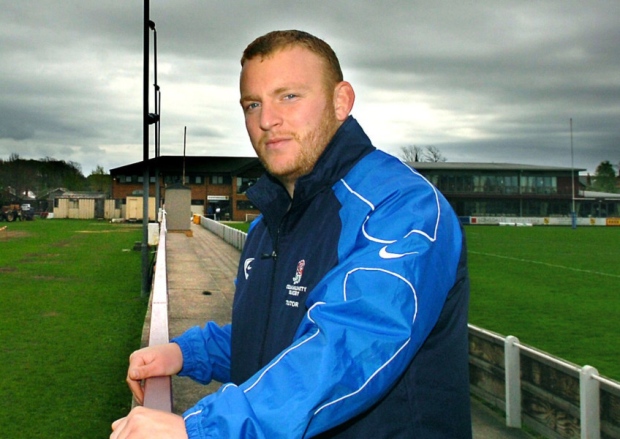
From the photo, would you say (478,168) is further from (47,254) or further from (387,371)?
(387,371)

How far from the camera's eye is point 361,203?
5.18 feet

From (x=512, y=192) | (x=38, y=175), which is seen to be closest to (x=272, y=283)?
(x=512, y=192)

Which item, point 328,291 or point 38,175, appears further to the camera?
point 38,175

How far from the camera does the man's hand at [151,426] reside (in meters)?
1.28

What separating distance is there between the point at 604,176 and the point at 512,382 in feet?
471

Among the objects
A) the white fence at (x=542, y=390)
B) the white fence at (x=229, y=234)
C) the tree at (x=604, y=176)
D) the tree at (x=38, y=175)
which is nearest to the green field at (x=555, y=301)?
the white fence at (x=542, y=390)

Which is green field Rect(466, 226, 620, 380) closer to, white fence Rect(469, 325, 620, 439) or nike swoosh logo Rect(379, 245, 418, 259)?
white fence Rect(469, 325, 620, 439)

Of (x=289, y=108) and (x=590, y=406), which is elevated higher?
(x=289, y=108)

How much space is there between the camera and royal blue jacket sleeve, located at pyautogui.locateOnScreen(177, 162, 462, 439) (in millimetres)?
1255

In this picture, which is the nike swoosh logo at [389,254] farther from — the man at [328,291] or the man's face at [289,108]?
the man's face at [289,108]

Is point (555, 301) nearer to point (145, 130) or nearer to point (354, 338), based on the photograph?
point (145, 130)

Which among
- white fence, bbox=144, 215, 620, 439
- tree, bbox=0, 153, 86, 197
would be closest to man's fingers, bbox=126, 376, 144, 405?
white fence, bbox=144, 215, 620, 439

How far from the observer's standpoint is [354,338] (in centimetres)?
131

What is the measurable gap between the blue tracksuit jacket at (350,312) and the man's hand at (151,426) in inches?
1.2
